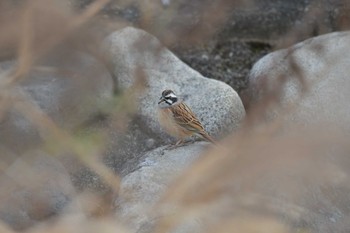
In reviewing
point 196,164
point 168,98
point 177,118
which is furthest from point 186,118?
point 196,164

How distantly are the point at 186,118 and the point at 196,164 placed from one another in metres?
3.61

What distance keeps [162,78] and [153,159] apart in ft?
4.96

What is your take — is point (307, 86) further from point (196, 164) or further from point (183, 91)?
point (183, 91)

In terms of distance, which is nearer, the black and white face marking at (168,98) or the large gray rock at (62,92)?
the large gray rock at (62,92)

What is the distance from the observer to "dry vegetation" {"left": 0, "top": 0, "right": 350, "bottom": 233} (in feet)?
3.46

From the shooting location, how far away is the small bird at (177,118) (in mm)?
4723

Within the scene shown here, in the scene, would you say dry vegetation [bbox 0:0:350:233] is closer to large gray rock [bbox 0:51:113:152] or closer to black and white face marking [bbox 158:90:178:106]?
large gray rock [bbox 0:51:113:152]

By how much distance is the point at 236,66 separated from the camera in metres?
6.28

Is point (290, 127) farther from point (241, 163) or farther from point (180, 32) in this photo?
point (180, 32)

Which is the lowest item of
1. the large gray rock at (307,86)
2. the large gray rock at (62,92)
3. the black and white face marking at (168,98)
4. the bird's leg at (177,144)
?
the bird's leg at (177,144)

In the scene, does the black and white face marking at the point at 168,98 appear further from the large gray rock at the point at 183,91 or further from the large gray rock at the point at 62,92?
the large gray rock at the point at 62,92

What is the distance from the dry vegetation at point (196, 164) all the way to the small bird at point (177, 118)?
10.3 ft

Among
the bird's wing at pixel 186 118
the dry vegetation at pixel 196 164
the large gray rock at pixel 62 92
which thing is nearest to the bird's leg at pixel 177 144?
the bird's wing at pixel 186 118

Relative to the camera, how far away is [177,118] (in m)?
4.79
